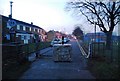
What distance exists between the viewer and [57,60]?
18.0 m

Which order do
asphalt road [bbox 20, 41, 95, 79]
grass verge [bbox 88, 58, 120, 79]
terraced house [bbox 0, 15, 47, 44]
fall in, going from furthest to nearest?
terraced house [bbox 0, 15, 47, 44] → asphalt road [bbox 20, 41, 95, 79] → grass verge [bbox 88, 58, 120, 79]

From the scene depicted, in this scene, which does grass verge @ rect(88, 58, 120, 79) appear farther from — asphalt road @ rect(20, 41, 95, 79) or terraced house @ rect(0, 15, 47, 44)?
terraced house @ rect(0, 15, 47, 44)

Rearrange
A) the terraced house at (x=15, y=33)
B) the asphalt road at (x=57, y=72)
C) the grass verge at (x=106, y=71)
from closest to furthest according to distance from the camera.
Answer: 1. the grass verge at (x=106, y=71)
2. the asphalt road at (x=57, y=72)
3. the terraced house at (x=15, y=33)

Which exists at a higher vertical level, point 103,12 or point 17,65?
point 103,12

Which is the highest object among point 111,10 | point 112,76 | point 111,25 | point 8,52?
point 111,10

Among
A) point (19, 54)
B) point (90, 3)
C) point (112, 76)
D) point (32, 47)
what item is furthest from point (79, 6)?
point (112, 76)

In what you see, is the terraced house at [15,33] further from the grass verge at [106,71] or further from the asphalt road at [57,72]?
the grass verge at [106,71]

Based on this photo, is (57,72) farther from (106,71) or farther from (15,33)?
(15,33)

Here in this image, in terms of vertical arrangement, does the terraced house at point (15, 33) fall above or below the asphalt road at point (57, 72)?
above

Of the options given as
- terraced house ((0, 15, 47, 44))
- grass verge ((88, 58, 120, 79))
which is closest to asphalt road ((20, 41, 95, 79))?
grass verge ((88, 58, 120, 79))

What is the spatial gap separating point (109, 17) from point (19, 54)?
24.6 m

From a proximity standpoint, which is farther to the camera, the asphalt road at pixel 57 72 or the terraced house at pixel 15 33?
the terraced house at pixel 15 33

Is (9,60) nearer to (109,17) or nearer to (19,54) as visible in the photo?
(19,54)

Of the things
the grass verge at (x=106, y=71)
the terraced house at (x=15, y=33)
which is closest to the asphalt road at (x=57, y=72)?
the grass verge at (x=106, y=71)
